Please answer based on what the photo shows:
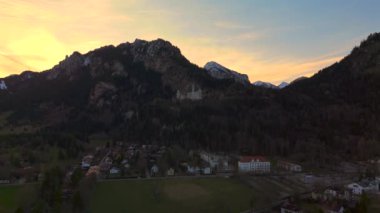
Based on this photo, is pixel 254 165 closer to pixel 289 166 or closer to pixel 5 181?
pixel 289 166

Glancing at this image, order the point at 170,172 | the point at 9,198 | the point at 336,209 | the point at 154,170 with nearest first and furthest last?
the point at 336,209, the point at 9,198, the point at 170,172, the point at 154,170

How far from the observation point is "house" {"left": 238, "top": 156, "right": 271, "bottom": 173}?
6862 centimetres

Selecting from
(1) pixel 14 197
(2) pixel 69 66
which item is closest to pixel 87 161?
(1) pixel 14 197

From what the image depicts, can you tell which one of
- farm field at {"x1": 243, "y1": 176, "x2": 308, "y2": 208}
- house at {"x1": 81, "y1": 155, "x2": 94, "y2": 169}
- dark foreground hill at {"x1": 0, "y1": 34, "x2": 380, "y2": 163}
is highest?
dark foreground hill at {"x1": 0, "y1": 34, "x2": 380, "y2": 163}

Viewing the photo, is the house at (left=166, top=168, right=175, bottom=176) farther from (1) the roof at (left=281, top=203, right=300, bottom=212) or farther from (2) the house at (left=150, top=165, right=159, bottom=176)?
(1) the roof at (left=281, top=203, right=300, bottom=212)

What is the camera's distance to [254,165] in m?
69.6

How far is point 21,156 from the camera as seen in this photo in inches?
2985

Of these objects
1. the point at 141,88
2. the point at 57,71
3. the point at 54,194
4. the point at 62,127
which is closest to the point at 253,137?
the point at 54,194

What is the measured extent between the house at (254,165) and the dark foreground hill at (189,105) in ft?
30.8

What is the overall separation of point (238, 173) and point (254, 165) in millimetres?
7059

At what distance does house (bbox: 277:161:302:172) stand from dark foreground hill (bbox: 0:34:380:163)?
580 cm

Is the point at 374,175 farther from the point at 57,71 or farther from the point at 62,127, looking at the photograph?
the point at 57,71

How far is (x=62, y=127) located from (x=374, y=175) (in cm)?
8747

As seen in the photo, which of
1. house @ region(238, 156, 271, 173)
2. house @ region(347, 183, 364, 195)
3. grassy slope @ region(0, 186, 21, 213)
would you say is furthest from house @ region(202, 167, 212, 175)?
grassy slope @ region(0, 186, 21, 213)
